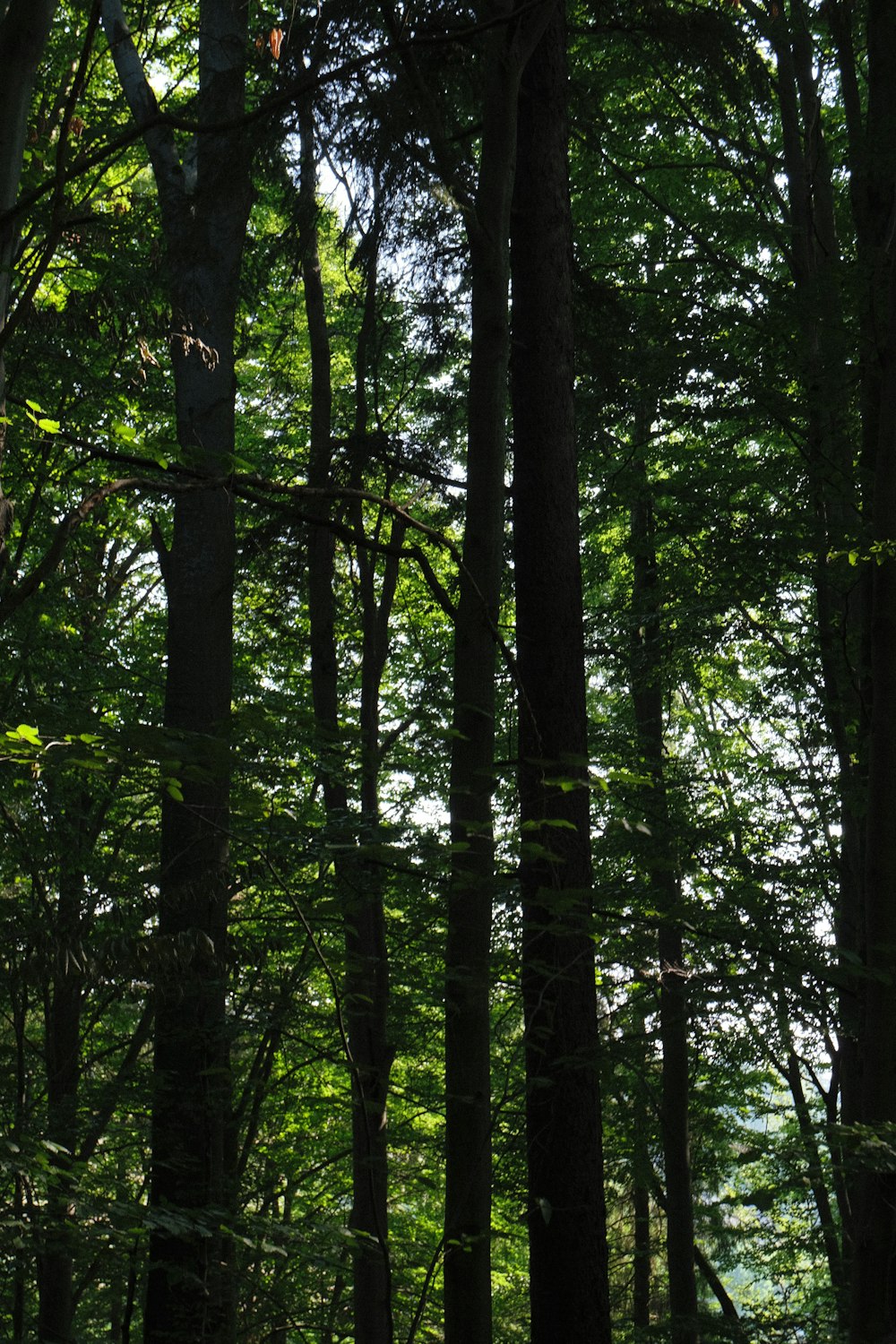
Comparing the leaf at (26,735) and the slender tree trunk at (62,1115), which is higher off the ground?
the leaf at (26,735)

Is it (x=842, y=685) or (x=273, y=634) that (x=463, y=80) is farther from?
(x=273, y=634)

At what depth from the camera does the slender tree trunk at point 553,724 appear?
4.77 metres

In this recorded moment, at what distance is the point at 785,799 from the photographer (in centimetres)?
1179

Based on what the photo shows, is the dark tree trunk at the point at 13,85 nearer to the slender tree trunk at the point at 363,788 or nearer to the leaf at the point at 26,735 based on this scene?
the leaf at the point at 26,735

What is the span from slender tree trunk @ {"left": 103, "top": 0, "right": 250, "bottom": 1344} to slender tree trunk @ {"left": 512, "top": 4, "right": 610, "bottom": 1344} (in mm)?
1387

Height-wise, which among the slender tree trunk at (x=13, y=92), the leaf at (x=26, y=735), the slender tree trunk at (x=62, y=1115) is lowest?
the slender tree trunk at (x=62, y=1115)

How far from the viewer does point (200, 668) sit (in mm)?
7172

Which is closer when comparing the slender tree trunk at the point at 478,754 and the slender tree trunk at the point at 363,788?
the slender tree trunk at the point at 478,754

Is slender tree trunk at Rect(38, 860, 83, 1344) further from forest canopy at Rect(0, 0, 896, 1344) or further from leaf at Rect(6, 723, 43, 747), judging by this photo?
leaf at Rect(6, 723, 43, 747)

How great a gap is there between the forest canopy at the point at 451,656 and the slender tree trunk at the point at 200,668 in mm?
38

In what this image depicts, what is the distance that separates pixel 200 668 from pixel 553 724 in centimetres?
275

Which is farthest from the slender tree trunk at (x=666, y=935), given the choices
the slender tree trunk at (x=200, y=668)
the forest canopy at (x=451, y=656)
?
the slender tree trunk at (x=200, y=668)

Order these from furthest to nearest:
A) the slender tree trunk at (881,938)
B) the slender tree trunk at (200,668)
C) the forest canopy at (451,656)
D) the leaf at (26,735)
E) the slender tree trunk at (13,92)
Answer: the slender tree trunk at (200,668)
the slender tree trunk at (881,938)
the forest canopy at (451,656)
the leaf at (26,735)
the slender tree trunk at (13,92)

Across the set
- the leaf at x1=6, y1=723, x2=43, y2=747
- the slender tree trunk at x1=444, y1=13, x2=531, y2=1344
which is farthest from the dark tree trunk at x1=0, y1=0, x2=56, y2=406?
the slender tree trunk at x1=444, y1=13, x2=531, y2=1344
